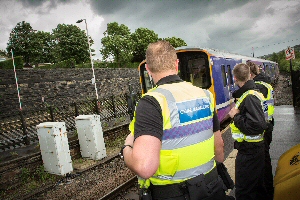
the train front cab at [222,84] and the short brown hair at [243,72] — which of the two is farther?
the train front cab at [222,84]

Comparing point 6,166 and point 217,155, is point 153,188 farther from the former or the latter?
point 6,166

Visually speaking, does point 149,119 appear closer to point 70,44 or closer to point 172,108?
point 172,108

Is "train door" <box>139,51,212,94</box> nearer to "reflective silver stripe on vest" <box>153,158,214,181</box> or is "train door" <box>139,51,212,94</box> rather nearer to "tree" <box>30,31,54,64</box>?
"reflective silver stripe on vest" <box>153,158,214,181</box>

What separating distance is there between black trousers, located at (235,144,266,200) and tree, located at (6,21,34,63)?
52018 millimetres

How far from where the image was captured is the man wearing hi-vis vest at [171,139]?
1381 mm

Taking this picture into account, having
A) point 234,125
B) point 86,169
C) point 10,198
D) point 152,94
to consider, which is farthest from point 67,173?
point 152,94

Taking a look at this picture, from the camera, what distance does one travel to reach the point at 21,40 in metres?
46.7

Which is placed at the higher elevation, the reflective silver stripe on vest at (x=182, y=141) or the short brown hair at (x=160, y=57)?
the short brown hair at (x=160, y=57)

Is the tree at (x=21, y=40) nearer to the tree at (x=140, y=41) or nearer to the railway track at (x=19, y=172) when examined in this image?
the tree at (x=140, y=41)

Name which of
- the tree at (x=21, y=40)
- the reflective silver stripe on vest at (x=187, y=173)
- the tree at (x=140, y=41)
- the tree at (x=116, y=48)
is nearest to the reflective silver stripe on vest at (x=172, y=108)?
the reflective silver stripe on vest at (x=187, y=173)

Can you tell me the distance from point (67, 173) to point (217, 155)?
512cm

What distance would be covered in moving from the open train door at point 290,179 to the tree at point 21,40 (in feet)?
172

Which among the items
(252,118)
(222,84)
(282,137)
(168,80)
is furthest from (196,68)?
(168,80)

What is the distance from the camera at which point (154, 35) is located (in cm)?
5550
